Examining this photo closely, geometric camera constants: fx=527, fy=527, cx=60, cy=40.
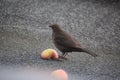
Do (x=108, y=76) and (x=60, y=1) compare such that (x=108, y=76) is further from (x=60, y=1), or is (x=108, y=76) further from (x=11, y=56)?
(x=60, y=1)

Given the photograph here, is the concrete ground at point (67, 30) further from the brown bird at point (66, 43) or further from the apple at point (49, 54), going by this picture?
the brown bird at point (66, 43)

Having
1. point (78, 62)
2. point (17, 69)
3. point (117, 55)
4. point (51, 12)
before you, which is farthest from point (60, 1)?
point (17, 69)

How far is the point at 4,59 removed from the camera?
871cm

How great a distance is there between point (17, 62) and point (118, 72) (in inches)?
65.6

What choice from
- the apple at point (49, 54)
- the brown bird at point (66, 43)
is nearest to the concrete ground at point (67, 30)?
the apple at point (49, 54)

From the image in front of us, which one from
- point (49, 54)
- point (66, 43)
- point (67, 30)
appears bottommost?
point (67, 30)

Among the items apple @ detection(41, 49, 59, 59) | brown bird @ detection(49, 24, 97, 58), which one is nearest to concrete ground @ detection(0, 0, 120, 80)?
apple @ detection(41, 49, 59, 59)

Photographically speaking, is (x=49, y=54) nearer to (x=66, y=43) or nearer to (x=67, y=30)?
(x=66, y=43)

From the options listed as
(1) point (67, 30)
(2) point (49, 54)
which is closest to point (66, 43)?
(2) point (49, 54)

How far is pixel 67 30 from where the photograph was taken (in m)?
12.0

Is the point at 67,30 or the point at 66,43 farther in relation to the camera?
the point at 67,30

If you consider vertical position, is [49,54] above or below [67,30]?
above

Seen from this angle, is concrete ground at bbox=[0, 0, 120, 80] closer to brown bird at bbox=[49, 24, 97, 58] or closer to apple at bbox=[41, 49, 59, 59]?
apple at bbox=[41, 49, 59, 59]

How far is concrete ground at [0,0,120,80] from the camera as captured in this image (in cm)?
864
